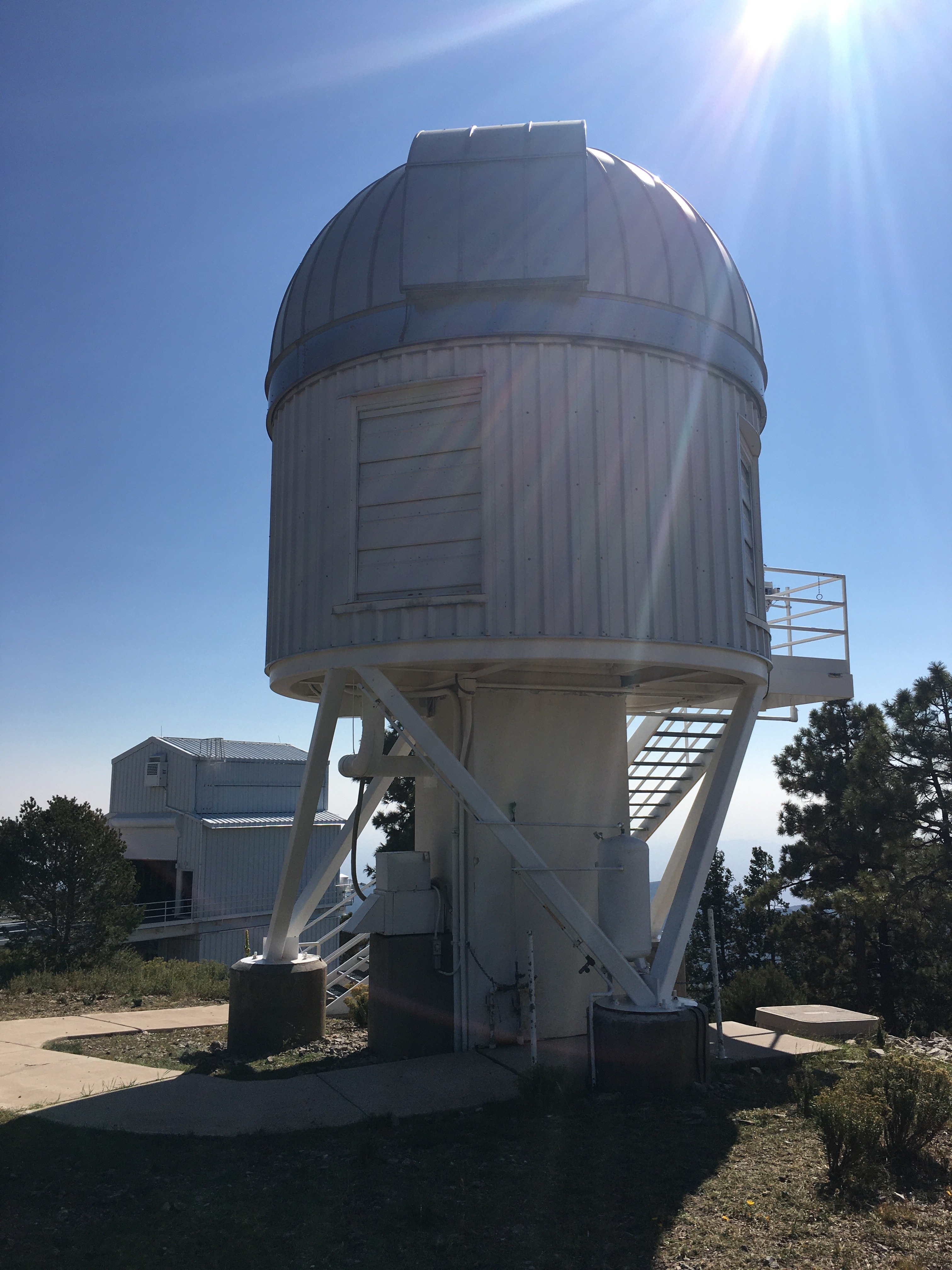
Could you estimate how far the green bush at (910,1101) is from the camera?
6.18 m

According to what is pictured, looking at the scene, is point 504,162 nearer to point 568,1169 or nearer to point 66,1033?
point 568,1169

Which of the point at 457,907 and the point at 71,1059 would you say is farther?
the point at 457,907

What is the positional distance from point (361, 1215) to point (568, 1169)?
142 centimetres

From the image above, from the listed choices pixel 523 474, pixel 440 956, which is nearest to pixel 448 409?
pixel 523 474

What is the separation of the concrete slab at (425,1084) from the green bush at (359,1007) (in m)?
2.15

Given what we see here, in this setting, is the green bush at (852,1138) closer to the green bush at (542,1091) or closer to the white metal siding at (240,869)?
the green bush at (542,1091)

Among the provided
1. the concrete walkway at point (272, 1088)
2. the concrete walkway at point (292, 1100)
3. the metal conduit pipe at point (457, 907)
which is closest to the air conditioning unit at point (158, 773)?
the concrete walkway at point (272, 1088)

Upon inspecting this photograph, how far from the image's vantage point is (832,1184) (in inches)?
228

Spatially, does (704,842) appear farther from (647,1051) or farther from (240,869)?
(240,869)

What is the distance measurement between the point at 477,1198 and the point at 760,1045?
5.02m

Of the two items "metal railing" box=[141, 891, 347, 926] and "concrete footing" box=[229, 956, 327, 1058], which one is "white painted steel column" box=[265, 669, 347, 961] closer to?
"concrete footing" box=[229, 956, 327, 1058]

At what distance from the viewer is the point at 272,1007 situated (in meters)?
10.5

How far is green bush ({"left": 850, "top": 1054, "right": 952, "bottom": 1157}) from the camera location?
6180 mm

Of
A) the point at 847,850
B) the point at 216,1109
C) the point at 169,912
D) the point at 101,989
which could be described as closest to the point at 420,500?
the point at 216,1109
